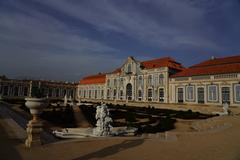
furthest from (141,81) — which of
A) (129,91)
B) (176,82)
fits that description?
(176,82)

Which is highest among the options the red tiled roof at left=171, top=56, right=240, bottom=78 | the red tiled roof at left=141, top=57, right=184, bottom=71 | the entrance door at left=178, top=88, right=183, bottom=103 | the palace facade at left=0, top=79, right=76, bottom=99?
the red tiled roof at left=141, top=57, right=184, bottom=71

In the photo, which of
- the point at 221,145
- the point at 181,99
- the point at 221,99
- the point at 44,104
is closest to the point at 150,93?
the point at 181,99

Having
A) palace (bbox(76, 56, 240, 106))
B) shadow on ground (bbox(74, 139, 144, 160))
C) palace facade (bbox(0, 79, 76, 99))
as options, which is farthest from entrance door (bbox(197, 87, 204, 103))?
palace facade (bbox(0, 79, 76, 99))

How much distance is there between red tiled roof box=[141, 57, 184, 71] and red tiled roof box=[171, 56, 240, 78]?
413 centimetres

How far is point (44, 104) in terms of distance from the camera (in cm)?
709

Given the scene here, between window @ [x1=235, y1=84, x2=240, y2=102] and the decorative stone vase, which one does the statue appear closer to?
the decorative stone vase

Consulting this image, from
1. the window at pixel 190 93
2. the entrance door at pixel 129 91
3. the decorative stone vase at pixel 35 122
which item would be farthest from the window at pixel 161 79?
the decorative stone vase at pixel 35 122

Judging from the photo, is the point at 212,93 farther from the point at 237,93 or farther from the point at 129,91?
the point at 129,91

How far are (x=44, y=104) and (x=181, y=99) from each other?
35483 millimetres

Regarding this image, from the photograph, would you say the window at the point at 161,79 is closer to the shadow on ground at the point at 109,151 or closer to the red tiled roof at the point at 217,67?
the red tiled roof at the point at 217,67

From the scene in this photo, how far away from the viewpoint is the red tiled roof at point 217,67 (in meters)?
32.7

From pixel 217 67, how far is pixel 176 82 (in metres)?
8.14

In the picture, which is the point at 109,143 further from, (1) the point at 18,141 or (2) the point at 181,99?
(2) the point at 181,99

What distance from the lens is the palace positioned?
107 feet
